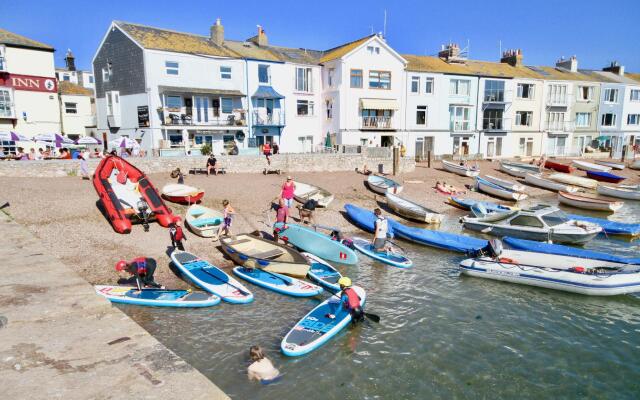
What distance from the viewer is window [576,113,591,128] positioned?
51141 mm

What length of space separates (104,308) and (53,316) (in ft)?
3.18

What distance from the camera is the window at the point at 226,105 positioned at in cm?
3534

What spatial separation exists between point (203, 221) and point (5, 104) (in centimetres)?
2414

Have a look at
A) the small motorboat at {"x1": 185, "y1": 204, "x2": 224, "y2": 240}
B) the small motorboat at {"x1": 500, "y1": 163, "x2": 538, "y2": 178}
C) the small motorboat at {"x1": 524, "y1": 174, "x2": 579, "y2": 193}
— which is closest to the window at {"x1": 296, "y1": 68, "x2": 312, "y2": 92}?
the small motorboat at {"x1": 500, "y1": 163, "x2": 538, "y2": 178}

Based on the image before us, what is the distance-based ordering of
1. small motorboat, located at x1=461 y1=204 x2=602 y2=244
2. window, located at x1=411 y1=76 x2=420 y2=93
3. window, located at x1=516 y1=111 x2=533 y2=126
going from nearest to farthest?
small motorboat, located at x1=461 y1=204 x2=602 y2=244
window, located at x1=411 y1=76 x2=420 y2=93
window, located at x1=516 y1=111 x2=533 y2=126

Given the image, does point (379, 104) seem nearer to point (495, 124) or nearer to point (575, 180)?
point (495, 124)

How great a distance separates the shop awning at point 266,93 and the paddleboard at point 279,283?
24749 mm

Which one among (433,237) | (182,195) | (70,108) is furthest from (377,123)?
(70,108)

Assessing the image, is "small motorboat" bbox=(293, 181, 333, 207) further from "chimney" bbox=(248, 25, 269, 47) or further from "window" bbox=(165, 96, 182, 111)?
"chimney" bbox=(248, 25, 269, 47)

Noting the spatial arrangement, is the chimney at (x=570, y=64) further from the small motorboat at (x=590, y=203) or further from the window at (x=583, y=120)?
the small motorboat at (x=590, y=203)

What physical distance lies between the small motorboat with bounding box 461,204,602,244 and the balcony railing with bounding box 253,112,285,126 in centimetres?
2165

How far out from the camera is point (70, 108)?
39.2 meters

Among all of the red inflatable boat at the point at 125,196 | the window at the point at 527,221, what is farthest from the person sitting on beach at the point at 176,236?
the window at the point at 527,221

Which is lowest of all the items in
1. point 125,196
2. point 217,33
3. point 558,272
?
point 558,272
